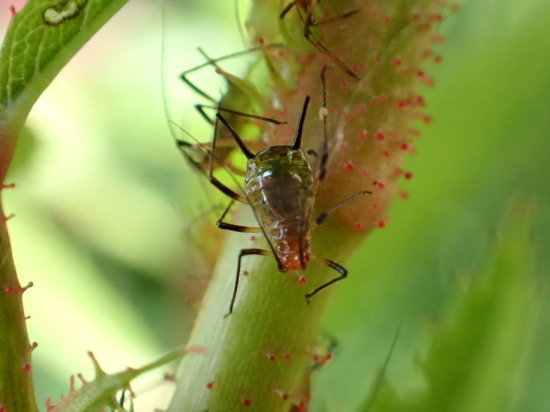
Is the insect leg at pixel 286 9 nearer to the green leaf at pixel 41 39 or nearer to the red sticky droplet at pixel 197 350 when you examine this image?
the green leaf at pixel 41 39

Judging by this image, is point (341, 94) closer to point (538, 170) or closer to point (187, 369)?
point (187, 369)

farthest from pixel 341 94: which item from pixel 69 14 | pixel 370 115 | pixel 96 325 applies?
pixel 96 325

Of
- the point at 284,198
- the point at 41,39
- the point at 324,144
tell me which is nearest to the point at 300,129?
the point at 324,144

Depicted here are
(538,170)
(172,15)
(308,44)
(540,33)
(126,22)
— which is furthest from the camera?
(126,22)

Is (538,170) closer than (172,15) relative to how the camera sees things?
Yes

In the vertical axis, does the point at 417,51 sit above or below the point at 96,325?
above

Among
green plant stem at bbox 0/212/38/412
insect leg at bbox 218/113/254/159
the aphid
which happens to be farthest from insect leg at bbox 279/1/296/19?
green plant stem at bbox 0/212/38/412
